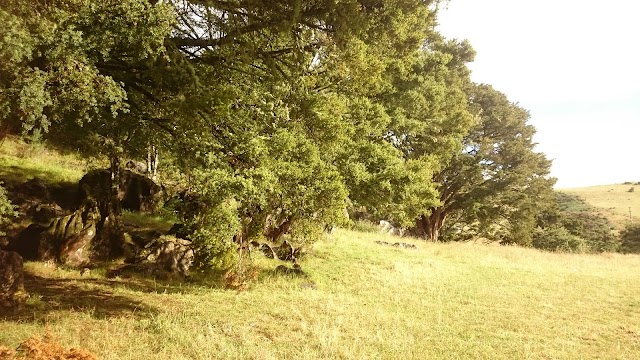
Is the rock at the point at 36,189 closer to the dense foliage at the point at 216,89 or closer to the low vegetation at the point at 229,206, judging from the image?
the low vegetation at the point at 229,206

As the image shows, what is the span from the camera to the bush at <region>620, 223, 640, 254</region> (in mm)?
46831

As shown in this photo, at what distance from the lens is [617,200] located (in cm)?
8931

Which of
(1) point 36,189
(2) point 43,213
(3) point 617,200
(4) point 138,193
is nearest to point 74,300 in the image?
(2) point 43,213

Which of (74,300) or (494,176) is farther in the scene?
(494,176)

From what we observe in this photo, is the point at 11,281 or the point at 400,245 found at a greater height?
the point at 400,245

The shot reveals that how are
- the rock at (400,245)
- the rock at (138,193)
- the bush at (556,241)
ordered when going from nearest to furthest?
the rock at (138,193) < the rock at (400,245) < the bush at (556,241)

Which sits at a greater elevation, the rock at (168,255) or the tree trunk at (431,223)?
the tree trunk at (431,223)

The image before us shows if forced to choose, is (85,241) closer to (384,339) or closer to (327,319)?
(327,319)

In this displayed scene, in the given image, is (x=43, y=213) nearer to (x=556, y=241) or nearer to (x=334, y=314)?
(x=334, y=314)

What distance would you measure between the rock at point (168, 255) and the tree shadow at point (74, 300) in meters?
1.65

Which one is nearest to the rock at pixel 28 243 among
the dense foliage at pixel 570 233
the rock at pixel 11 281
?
the rock at pixel 11 281

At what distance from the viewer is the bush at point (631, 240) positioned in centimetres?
4683

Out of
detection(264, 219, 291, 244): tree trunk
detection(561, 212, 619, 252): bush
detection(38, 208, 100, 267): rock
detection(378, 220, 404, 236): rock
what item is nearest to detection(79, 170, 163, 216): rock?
detection(38, 208, 100, 267): rock

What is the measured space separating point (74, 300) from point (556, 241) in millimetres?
41749
